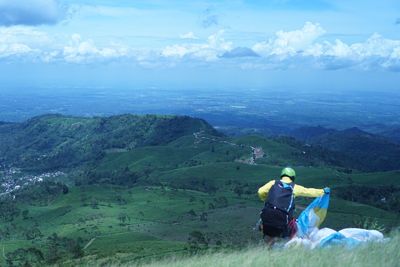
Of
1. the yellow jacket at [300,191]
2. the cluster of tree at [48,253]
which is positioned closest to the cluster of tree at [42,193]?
the cluster of tree at [48,253]

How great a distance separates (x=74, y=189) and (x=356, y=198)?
95.2 metres

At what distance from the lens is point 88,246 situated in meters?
105

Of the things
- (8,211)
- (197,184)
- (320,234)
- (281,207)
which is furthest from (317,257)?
(197,184)

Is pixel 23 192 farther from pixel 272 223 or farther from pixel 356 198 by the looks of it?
pixel 272 223

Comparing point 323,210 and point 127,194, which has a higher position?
point 323,210

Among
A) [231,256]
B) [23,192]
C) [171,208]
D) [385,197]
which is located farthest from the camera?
[23,192]

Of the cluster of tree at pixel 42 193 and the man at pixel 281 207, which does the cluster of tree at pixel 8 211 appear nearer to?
the cluster of tree at pixel 42 193

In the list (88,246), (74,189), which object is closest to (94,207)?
(74,189)

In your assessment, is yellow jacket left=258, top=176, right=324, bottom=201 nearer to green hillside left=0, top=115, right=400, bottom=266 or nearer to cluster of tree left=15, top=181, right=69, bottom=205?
green hillside left=0, top=115, right=400, bottom=266

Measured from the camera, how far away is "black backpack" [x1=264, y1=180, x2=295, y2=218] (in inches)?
509

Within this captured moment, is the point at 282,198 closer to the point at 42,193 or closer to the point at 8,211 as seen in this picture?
the point at 8,211

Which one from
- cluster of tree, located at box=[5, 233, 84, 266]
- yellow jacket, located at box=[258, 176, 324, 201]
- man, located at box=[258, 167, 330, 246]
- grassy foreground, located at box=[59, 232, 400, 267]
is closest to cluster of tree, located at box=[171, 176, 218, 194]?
cluster of tree, located at box=[5, 233, 84, 266]

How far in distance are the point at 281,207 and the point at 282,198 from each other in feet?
0.76

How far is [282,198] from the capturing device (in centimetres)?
1297
